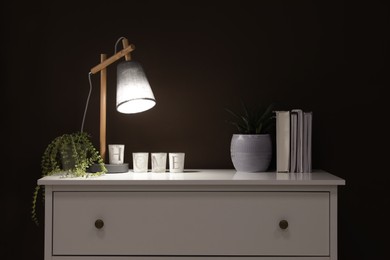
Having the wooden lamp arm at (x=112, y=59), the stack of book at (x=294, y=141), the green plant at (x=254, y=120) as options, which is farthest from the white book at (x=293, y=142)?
the wooden lamp arm at (x=112, y=59)

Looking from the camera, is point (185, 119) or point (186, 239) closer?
point (186, 239)

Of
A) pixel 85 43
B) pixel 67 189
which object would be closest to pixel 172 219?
pixel 67 189

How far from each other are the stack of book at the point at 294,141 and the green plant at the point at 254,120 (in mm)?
80

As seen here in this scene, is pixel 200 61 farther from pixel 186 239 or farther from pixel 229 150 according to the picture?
pixel 186 239

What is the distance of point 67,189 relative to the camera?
1783mm

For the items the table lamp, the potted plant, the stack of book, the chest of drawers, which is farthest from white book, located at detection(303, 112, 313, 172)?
the table lamp

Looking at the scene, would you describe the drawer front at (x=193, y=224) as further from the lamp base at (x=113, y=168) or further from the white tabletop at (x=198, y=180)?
the lamp base at (x=113, y=168)

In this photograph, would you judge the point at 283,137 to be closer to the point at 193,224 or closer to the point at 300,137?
the point at 300,137

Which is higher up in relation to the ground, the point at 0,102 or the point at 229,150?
the point at 0,102

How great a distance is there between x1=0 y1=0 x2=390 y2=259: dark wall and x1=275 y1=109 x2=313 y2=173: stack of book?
0.19 metres

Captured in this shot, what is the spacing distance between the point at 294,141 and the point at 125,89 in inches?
24.8

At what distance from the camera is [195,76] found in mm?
2209

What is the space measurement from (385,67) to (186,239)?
1059 mm

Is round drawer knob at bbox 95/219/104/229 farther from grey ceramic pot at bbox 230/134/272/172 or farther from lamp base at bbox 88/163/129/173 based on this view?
grey ceramic pot at bbox 230/134/272/172
